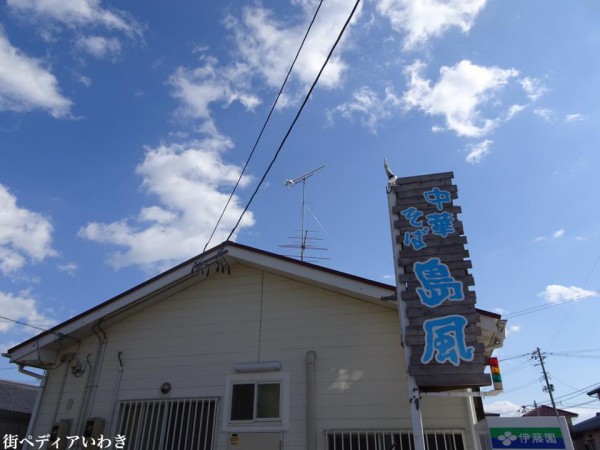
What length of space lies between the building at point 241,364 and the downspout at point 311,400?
2cm

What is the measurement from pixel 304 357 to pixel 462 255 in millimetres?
2901

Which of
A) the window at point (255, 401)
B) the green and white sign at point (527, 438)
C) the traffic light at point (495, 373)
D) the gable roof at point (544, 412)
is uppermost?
the gable roof at point (544, 412)

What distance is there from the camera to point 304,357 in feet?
22.2

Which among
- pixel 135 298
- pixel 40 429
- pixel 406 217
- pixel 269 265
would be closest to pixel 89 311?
pixel 135 298

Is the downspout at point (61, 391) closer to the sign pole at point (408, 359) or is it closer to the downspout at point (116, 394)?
the downspout at point (116, 394)

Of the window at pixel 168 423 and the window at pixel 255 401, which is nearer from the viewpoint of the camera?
the window at pixel 255 401

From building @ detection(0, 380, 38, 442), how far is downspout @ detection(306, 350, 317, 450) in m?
10.1

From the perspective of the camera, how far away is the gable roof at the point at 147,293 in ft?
24.5

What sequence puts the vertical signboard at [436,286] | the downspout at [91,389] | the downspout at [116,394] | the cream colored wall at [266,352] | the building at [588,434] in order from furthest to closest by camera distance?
the building at [588,434] → the downspout at [91,389] → the downspout at [116,394] → the cream colored wall at [266,352] → the vertical signboard at [436,286]

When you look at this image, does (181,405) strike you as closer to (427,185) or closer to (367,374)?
(367,374)

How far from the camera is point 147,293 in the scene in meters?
7.75

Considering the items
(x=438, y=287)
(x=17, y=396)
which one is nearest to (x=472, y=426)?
(x=438, y=287)

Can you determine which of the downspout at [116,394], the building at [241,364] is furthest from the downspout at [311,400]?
the downspout at [116,394]

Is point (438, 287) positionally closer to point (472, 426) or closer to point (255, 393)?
point (472, 426)
